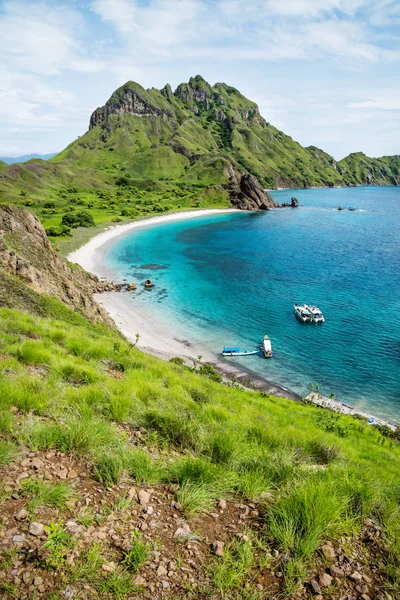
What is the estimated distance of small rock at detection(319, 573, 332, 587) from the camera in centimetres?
484

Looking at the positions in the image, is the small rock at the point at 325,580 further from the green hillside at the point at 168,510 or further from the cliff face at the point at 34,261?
the cliff face at the point at 34,261

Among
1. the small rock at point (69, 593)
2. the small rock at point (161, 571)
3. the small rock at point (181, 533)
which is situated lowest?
the small rock at point (181, 533)

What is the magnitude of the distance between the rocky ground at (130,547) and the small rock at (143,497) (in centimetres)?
2

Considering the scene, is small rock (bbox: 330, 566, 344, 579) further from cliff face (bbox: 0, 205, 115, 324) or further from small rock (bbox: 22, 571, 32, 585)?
cliff face (bbox: 0, 205, 115, 324)

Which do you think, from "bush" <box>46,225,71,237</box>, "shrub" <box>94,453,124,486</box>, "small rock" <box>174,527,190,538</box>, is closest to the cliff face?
"shrub" <box>94,453,124,486</box>

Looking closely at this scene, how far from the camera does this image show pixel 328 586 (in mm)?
4836

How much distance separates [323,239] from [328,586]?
418 feet

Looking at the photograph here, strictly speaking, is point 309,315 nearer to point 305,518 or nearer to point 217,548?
point 305,518

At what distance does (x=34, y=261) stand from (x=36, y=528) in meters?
33.8

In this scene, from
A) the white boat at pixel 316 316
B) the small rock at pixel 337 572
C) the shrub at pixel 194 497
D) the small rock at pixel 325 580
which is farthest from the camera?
the white boat at pixel 316 316

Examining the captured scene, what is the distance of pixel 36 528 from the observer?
4.92 metres

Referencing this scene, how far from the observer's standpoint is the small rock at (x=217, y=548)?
512 cm

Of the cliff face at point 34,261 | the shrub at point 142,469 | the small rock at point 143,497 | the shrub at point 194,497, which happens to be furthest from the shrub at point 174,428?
the cliff face at point 34,261

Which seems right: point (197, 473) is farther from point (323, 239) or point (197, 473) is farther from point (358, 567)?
point (323, 239)
